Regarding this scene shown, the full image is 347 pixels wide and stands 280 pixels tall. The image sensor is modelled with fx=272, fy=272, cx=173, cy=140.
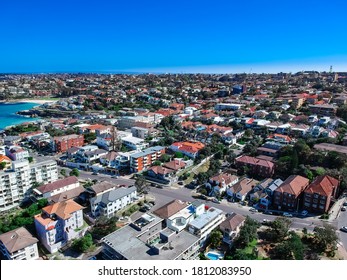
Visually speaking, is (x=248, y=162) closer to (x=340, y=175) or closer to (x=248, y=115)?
(x=340, y=175)

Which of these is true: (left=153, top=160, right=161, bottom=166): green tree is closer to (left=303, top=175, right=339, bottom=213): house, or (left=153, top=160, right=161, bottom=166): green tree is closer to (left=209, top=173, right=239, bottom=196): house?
(left=209, top=173, right=239, bottom=196): house

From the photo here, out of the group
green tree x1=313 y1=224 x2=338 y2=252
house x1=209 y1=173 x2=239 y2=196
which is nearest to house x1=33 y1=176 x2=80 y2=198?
house x1=209 y1=173 x2=239 y2=196

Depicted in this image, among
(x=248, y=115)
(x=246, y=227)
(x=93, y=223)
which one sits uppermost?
(x=248, y=115)

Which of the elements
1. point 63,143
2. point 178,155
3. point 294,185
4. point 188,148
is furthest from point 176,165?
point 63,143

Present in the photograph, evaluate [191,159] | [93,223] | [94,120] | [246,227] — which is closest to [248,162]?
[191,159]

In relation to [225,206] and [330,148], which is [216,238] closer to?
[225,206]

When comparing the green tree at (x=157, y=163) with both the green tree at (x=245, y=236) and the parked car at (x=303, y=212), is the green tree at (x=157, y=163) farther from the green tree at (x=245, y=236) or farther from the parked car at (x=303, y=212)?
the parked car at (x=303, y=212)
